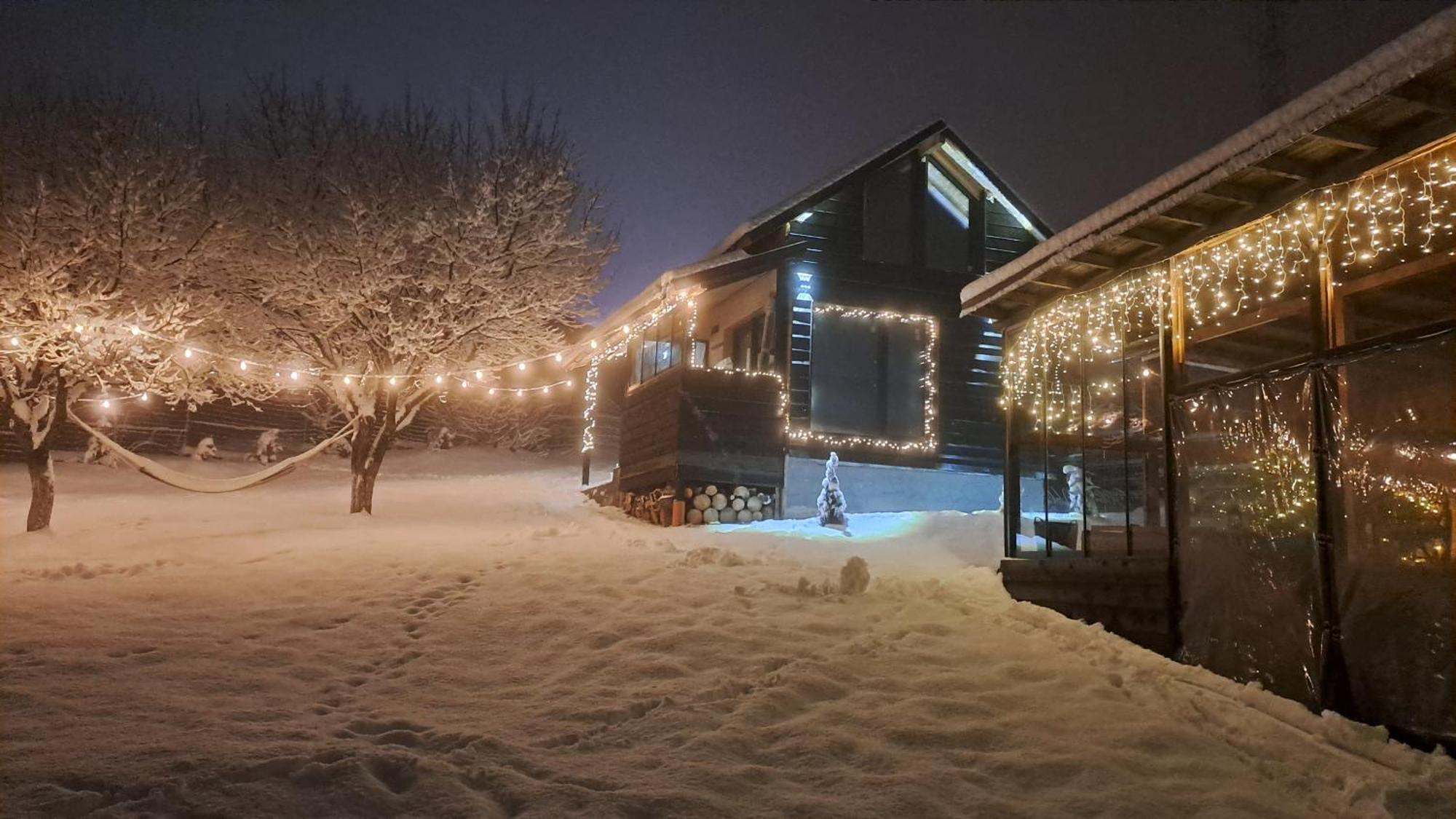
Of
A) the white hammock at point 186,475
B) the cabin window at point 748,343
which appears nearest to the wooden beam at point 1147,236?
the cabin window at point 748,343

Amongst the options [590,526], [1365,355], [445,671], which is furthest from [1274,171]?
[590,526]

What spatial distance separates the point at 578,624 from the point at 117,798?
11.7 ft

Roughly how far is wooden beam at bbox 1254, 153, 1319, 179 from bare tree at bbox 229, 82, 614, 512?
12.7 meters

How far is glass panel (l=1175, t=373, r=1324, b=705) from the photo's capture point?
18.1ft

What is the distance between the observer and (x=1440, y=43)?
4.41 meters

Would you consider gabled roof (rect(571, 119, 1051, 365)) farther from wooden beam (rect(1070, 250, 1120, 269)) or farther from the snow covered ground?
wooden beam (rect(1070, 250, 1120, 269))

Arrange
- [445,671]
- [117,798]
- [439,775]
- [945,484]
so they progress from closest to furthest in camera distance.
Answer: [117,798], [439,775], [445,671], [945,484]

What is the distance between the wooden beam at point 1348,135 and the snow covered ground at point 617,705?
11.5ft

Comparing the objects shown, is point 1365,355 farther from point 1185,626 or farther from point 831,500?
point 831,500

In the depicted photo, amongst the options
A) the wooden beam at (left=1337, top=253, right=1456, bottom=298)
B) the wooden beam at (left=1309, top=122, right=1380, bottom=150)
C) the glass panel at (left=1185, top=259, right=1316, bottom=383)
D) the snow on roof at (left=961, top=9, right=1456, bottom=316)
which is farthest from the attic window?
the wooden beam at (left=1309, top=122, right=1380, bottom=150)

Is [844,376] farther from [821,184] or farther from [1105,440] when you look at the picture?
[1105,440]

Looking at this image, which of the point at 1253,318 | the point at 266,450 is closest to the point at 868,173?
the point at 1253,318

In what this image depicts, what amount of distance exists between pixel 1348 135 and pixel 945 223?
531 inches

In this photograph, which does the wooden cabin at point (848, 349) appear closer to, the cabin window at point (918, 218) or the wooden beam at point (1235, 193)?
the cabin window at point (918, 218)
